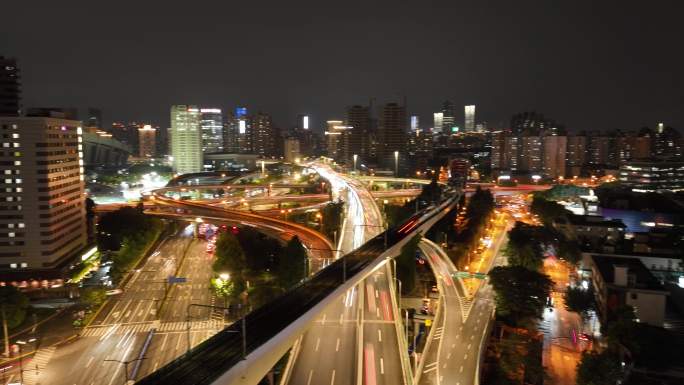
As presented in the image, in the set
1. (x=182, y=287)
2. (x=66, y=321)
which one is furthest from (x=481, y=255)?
(x=66, y=321)

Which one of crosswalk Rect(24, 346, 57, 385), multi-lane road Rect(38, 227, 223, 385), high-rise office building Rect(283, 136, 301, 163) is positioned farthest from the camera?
high-rise office building Rect(283, 136, 301, 163)

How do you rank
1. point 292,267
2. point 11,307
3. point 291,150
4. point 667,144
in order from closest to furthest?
1. point 11,307
2. point 292,267
3. point 667,144
4. point 291,150

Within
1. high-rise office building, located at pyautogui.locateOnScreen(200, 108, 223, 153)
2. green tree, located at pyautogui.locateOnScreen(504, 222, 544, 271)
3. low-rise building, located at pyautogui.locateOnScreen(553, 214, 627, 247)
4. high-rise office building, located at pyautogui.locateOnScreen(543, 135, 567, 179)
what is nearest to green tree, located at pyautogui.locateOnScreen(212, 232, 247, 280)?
green tree, located at pyautogui.locateOnScreen(504, 222, 544, 271)

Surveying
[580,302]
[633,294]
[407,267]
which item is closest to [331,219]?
[407,267]

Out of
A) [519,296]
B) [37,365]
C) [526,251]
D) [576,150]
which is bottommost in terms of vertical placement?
[37,365]

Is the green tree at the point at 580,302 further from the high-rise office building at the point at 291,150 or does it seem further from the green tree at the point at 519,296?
the high-rise office building at the point at 291,150

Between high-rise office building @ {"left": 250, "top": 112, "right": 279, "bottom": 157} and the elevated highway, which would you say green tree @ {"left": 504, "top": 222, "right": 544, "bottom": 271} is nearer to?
the elevated highway

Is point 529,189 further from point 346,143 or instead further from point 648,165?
point 346,143

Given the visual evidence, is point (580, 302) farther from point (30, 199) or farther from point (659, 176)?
point (659, 176)
